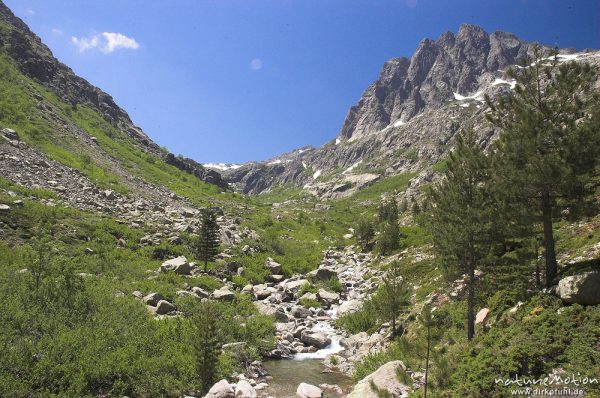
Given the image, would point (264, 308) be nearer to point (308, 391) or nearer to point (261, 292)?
point (261, 292)

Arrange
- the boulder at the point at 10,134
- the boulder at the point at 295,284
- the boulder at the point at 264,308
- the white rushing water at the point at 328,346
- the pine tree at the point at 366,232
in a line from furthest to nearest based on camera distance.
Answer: the pine tree at the point at 366,232, the boulder at the point at 10,134, the boulder at the point at 295,284, the boulder at the point at 264,308, the white rushing water at the point at 328,346

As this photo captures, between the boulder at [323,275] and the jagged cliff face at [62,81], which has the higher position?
the jagged cliff face at [62,81]

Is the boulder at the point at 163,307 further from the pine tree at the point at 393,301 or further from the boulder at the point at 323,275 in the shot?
the boulder at the point at 323,275

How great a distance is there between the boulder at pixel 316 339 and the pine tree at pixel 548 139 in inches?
652

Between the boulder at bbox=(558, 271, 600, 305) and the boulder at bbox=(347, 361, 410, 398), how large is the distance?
7932 millimetres

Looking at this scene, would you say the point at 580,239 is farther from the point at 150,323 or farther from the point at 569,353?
the point at 150,323

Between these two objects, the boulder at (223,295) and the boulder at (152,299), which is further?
the boulder at (223,295)

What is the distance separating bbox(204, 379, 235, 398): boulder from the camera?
17250 millimetres

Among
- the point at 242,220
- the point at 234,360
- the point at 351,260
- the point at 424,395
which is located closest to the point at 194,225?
the point at 242,220

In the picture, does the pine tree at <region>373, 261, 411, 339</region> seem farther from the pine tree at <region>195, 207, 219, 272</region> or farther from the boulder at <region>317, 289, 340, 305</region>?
the pine tree at <region>195, 207, 219, 272</region>

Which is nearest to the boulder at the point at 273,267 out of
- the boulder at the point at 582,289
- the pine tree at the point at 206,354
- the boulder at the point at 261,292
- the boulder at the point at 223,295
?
the boulder at the point at 261,292

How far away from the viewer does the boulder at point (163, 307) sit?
88.5 ft

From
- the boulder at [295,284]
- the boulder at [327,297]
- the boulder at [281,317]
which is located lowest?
the boulder at [281,317]

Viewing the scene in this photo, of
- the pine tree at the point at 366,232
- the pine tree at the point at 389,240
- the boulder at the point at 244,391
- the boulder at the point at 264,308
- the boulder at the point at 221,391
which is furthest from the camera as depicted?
the pine tree at the point at 366,232
